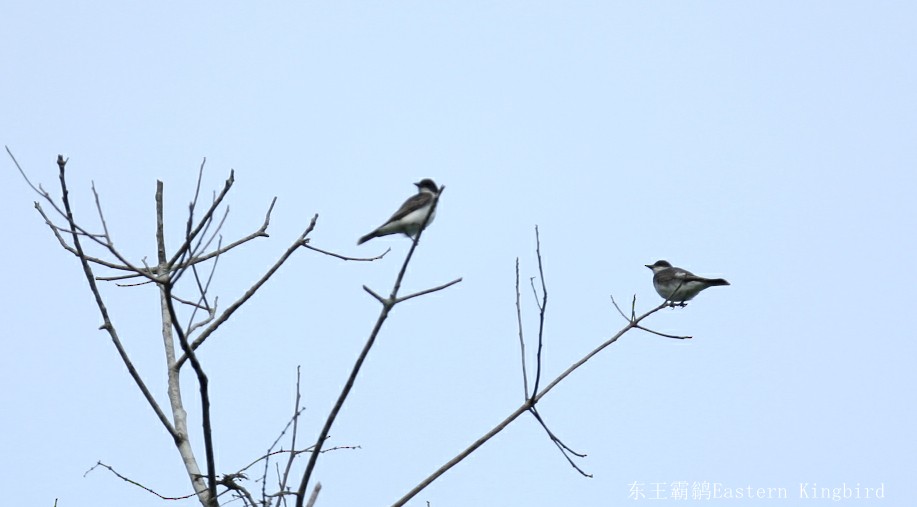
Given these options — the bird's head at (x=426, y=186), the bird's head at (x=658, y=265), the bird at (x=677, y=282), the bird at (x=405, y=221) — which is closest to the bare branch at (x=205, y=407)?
the bird at (x=405, y=221)

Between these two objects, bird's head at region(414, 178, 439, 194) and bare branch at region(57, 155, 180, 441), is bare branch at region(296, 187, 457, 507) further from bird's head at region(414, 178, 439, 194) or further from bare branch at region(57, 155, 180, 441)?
bird's head at region(414, 178, 439, 194)

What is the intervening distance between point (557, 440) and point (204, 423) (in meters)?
1.81

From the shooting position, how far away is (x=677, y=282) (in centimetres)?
1645

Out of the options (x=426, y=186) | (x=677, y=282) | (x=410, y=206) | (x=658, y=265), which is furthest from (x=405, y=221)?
(x=658, y=265)

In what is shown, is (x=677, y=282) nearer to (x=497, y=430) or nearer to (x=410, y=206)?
(x=410, y=206)

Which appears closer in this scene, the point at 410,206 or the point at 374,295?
the point at 374,295

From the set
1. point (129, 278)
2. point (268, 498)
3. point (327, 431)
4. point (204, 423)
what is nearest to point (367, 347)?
point (327, 431)

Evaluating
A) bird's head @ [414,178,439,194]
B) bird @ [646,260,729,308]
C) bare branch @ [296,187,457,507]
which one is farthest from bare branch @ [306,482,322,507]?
bird @ [646,260,729,308]

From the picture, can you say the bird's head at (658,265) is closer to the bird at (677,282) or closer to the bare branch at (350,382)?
the bird at (677,282)

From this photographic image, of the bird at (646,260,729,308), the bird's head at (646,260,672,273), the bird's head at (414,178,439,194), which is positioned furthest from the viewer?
the bird's head at (646,260,672,273)

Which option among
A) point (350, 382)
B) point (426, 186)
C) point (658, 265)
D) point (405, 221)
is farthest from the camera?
point (658, 265)

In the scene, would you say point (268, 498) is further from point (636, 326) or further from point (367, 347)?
point (636, 326)

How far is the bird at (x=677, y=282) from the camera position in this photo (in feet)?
50.6

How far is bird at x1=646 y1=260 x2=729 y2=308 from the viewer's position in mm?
15430
